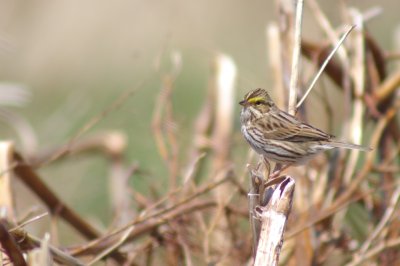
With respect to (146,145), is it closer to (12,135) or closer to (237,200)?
(12,135)

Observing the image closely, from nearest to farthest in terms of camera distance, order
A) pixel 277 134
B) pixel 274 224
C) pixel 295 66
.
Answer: pixel 274 224 → pixel 295 66 → pixel 277 134

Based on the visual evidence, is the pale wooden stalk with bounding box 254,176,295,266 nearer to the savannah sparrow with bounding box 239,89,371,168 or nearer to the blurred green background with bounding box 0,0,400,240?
the savannah sparrow with bounding box 239,89,371,168

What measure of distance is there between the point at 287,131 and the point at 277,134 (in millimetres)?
53

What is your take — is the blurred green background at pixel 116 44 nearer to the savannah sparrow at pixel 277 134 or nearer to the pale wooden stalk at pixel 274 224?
the savannah sparrow at pixel 277 134

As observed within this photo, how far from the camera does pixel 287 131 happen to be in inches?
181

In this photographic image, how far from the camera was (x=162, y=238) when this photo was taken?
14.5ft

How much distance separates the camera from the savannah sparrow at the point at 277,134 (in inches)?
173

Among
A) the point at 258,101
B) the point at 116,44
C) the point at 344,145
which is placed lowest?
the point at 116,44

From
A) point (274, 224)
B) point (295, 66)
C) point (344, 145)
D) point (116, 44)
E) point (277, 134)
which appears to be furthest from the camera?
point (116, 44)

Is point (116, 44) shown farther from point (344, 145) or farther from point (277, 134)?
point (344, 145)

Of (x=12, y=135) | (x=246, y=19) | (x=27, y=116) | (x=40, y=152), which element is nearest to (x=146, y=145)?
(x=12, y=135)

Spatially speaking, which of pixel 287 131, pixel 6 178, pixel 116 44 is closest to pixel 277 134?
pixel 287 131

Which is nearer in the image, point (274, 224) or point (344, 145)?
point (274, 224)

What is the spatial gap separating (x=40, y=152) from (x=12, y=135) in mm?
2739
